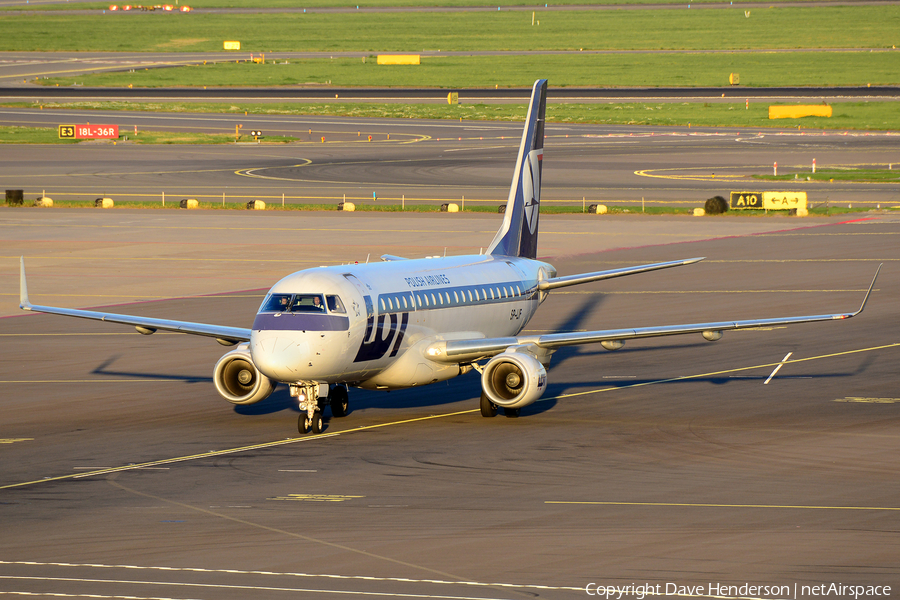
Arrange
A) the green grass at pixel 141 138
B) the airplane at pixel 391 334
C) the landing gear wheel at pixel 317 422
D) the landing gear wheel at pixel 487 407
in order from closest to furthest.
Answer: the airplane at pixel 391 334
the landing gear wheel at pixel 317 422
the landing gear wheel at pixel 487 407
the green grass at pixel 141 138

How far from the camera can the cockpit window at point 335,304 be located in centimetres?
3117

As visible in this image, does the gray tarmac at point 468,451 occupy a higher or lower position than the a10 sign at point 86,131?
lower

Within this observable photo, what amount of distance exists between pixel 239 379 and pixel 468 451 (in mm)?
7209

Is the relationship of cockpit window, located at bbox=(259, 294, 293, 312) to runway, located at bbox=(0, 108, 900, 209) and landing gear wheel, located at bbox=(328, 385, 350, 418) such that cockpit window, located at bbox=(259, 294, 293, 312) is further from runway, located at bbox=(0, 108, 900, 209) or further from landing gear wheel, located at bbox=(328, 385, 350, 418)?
runway, located at bbox=(0, 108, 900, 209)

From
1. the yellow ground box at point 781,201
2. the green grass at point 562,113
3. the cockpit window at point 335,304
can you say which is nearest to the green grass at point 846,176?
the yellow ground box at point 781,201

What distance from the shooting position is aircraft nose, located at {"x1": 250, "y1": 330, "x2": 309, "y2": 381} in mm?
30453

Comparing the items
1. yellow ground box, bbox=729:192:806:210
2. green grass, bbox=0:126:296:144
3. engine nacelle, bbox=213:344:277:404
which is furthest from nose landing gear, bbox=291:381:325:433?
green grass, bbox=0:126:296:144

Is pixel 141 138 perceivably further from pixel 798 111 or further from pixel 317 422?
pixel 317 422

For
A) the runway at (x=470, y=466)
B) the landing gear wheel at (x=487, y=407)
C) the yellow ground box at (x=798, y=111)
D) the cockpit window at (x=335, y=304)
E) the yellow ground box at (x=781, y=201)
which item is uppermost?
the yellow ground box at (x=798, y=111)

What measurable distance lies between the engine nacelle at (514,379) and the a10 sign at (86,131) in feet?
399

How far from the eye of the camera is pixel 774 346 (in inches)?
1841

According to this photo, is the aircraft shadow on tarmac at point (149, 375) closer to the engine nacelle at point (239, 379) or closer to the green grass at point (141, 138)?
the engine nacelle at point (239, 379)

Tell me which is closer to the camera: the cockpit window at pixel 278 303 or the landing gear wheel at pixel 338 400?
the cockpit window at pixel 278 303

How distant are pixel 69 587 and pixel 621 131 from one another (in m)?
138
